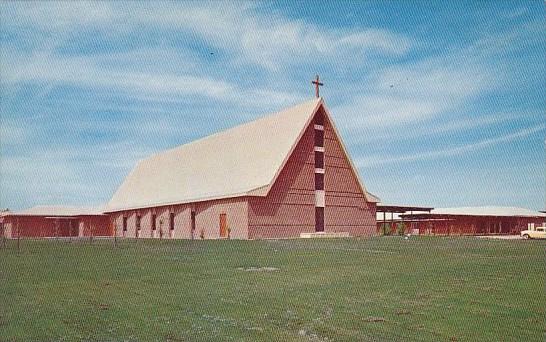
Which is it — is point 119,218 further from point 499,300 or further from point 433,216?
point 499,300

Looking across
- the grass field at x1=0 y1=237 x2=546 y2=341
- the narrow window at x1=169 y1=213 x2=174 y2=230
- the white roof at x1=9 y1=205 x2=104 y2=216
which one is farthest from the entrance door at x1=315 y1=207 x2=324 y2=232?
the white roof at x1=9 y1=205 x2=104 y2=216

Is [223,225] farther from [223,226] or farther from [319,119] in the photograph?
[319,119]

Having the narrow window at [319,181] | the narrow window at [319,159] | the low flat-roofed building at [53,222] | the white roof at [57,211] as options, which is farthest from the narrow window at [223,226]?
the white roof at [57,211]

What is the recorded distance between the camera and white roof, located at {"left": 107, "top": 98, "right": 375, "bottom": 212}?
38125 mm

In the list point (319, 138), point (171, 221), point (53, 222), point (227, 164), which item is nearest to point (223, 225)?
point (227, 164)

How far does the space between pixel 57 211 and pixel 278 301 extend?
62.7m

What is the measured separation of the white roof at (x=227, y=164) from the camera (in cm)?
3812

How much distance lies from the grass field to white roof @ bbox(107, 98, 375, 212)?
843 inches

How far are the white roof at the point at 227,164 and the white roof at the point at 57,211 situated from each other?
7.58 meters

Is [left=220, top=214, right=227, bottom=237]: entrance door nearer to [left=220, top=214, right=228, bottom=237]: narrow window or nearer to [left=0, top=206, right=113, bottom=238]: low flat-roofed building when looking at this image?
[left=220, top=214, right=228, bottom=237]: narrow window

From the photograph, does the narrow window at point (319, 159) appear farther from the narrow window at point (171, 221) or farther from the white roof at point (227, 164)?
the narrow window at point (171, 221)

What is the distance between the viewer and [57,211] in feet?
220

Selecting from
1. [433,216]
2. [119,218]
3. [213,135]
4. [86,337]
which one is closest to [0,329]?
[86,337]

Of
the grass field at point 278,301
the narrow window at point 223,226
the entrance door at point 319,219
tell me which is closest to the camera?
the grass field at point 278,301
